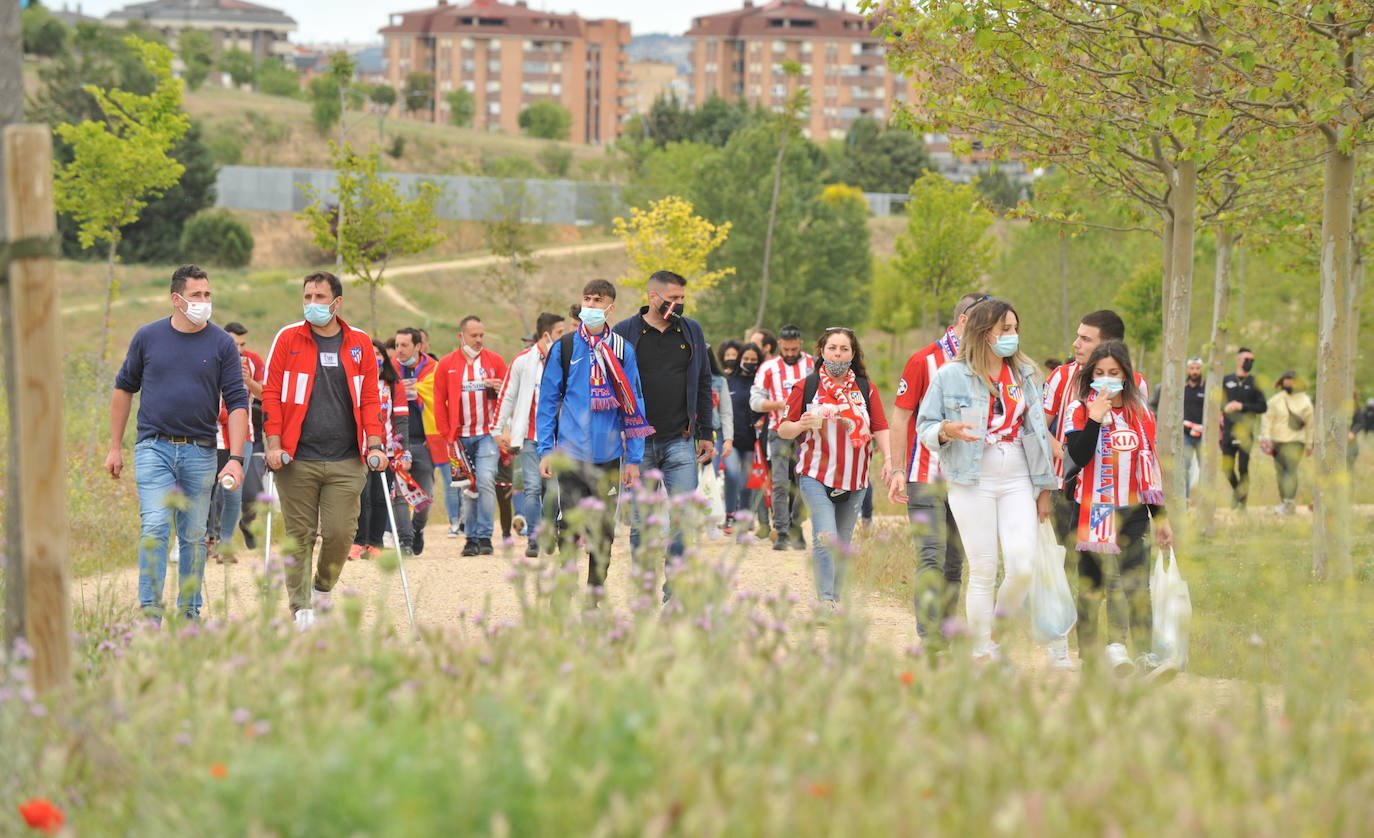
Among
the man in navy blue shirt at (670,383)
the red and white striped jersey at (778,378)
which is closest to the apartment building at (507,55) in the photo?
the red and white striped jersey at (778,378)

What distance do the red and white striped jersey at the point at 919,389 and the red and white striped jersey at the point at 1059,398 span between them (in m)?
0.64

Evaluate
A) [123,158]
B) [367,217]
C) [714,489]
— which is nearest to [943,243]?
[367,217]

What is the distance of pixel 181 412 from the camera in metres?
8.85

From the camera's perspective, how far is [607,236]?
8106cm

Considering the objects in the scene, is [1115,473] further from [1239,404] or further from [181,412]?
[1239,404]

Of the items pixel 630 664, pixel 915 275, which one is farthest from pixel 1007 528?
pixel 915 275

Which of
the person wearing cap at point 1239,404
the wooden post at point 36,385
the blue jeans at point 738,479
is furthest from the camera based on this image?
the person wearing cap at point 1239,404

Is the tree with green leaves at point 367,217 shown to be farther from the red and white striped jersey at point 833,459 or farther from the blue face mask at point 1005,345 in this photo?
the blue face mask at point 1005,345

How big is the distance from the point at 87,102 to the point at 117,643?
62.6 metres

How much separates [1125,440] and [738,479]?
312 inches

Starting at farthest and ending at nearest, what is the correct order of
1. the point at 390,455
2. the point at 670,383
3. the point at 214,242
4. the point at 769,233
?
the point at 214,242, the point at 769,233, the point at 390,455, the point at 670,383

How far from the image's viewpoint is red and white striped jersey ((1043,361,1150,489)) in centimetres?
869

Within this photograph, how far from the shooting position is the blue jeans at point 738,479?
15.8 metres

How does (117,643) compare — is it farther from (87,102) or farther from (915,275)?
(87,102)
